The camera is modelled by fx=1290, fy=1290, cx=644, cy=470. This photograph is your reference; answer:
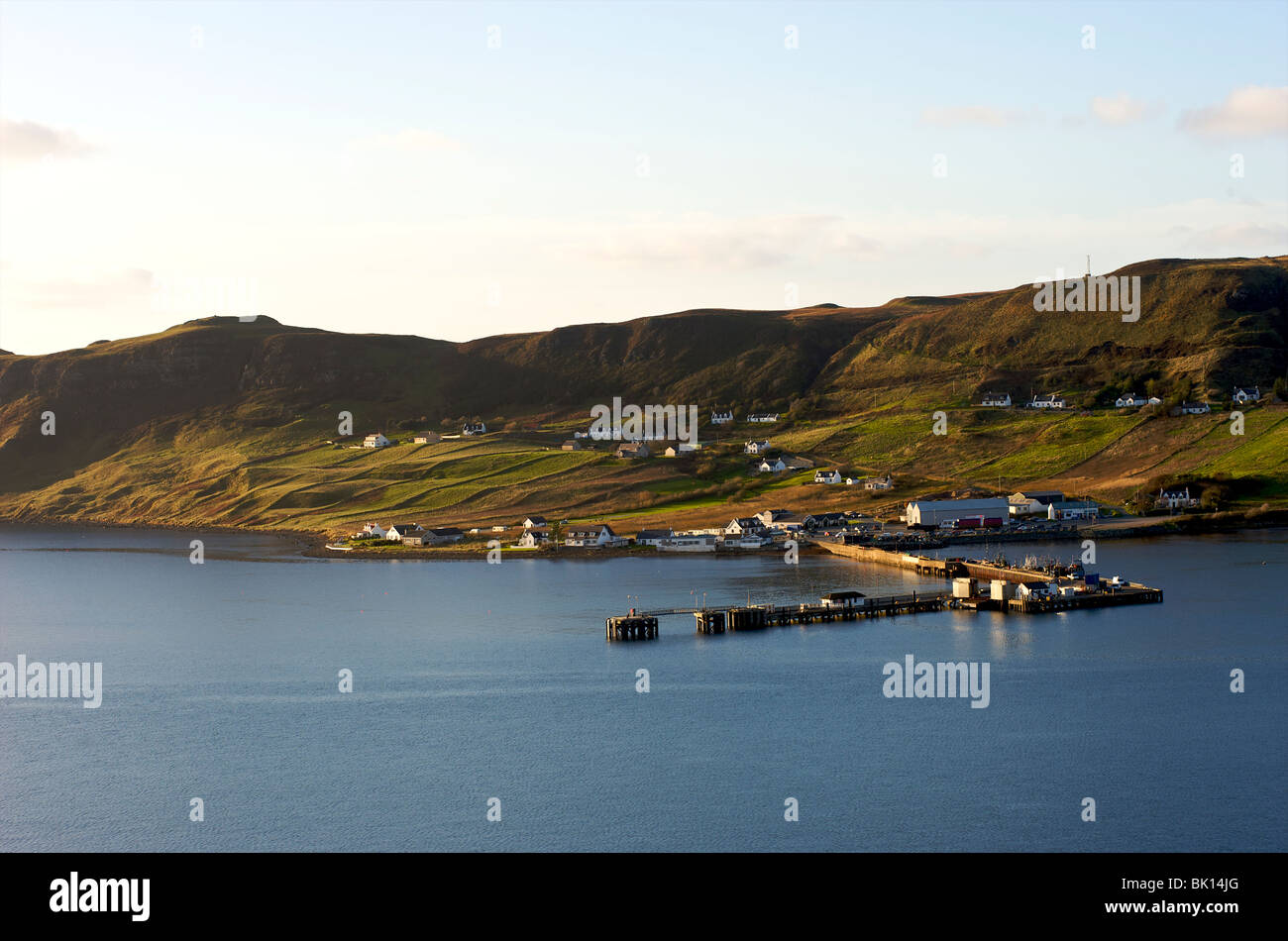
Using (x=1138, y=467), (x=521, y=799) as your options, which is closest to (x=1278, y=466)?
(x=1138, y=467)

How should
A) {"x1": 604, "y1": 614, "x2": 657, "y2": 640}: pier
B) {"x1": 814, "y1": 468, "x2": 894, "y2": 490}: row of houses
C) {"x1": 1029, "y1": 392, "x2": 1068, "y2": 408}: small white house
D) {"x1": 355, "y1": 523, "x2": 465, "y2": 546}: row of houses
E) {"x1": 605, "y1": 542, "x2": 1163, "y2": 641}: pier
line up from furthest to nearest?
1. {"x1": 1029, "y1": 392, "x2": 1068, "y2": 408}: small white house
2. {"x1": 814, "y1": 468, "x2": 894, "y2": 490}: row of houses
3. {"x1": 355, "y1": 523, "x2": 465, "y2": 546}: row of houses
4. {"x1": 605, "y1": 542, "x2": 1163, "y2": 641}: pier
5. {"x1": 604, "y1": 614, "x2": 657, "y2": 640}: pier

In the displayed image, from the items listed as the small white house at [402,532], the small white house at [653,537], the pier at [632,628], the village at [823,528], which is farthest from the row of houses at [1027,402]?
the pier at [632,628]

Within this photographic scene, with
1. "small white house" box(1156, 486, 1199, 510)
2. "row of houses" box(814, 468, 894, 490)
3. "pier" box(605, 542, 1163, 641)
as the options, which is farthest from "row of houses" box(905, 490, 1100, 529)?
"pier" box(605, 542, 1163, 641)

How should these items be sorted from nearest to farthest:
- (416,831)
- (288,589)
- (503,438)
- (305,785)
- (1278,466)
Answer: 1. (416,831)
2. (305,785)
3. (288,589)
4. (1278,466)
5. (503,438)

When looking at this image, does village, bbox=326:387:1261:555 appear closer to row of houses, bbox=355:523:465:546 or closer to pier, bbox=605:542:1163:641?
row of houses, bbox=355:523:465:546

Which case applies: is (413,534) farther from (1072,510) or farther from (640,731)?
(640,731)

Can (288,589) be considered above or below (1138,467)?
below
